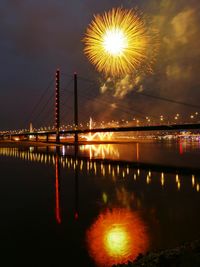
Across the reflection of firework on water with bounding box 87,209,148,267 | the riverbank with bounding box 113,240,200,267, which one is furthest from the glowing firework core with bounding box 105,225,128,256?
the riverbank with bounding box 113,240,200,267

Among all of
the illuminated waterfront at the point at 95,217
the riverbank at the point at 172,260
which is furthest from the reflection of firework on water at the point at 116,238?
the riverbank at the point at 172,260

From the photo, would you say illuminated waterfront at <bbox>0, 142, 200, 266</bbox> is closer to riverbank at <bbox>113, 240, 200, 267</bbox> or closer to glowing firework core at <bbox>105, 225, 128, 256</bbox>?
glowing firework core at <bbox>105, 225, 128, 256</bbox>

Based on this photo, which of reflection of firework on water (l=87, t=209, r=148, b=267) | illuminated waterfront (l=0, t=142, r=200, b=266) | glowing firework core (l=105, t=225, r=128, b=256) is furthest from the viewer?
illuminated waterfront (l=0, t=142, r=200, b=266)

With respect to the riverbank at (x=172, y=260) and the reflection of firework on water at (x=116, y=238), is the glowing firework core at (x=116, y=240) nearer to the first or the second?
the reflection of firework on water at (x=116, y=238)

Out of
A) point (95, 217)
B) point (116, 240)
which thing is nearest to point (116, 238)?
point (116, 240)

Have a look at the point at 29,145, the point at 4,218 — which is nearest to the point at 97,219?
the point at 4,218

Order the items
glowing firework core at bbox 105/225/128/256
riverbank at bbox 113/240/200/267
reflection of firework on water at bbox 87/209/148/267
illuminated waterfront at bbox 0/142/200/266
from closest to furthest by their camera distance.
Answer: riverbank at bbox 113/240/200/267
reflection of firework on water at bbox 87/209/148/267
glowing firework core at bbox 105/225/128/256
illuminated waterfront at bbox 0/142/200/266

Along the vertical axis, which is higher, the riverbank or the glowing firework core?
the riverbank

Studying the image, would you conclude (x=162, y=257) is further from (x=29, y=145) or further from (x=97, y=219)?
(x=29, y=145)
